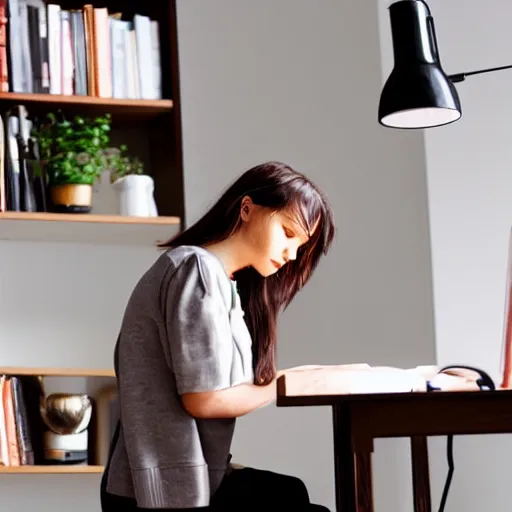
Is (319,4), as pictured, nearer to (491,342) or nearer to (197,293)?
(491,342)

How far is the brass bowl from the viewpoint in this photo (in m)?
2.71

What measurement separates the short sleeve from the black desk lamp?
72 centimetres

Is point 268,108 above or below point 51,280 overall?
above

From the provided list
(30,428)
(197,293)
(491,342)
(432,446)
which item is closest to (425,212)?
(491,342)

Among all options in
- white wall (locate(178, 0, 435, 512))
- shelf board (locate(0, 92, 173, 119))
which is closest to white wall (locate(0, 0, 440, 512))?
white wall (locate(178, 0, 435, 512))

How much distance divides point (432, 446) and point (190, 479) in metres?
1.57

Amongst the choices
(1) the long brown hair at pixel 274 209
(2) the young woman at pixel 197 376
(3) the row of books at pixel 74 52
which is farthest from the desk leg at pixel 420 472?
(3) the row of books at pixel 74 52

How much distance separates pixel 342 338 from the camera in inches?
118

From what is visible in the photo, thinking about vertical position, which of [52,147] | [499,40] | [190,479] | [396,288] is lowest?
[190,479]

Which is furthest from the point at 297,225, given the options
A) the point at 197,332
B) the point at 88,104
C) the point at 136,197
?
the point at 88,104

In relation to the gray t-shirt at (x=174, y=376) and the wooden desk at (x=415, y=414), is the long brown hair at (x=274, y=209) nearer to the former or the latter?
the gray t-shirt at (x=174, y=376)

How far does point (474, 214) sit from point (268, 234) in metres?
1.44

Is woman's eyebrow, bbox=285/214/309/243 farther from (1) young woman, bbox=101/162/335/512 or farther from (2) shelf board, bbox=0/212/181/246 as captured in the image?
(2) shelf board, bbox=0/212/181/246

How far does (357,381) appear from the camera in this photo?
62.1 inches
